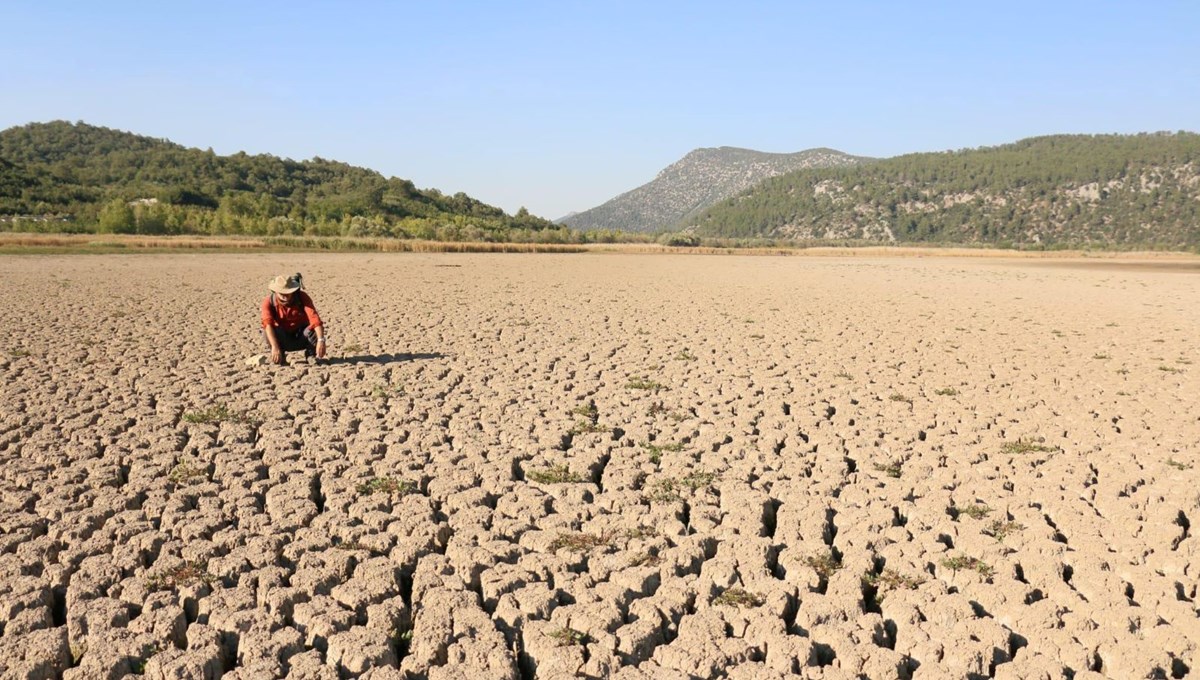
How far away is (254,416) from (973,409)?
262 inches

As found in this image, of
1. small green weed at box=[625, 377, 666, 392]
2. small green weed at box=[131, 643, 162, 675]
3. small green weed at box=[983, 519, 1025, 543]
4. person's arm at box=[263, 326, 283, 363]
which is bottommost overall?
small green weed at box=[983, 519, 1025, 543]

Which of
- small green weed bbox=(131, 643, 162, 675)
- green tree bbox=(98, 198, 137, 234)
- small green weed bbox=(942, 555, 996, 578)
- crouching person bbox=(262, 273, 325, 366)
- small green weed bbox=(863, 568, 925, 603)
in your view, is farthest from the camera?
green tree bbox=(98, 198, 137, 234)

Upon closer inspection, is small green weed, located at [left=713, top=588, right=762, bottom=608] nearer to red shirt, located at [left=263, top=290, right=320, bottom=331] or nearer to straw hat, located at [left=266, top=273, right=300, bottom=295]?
red shirt, located at [left=263, top=290, right=320, bottom=331]

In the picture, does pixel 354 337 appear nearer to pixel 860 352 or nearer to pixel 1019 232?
pixel 860 352

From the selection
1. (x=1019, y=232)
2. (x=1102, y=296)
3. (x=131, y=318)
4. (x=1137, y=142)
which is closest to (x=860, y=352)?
(x=131, y=318)

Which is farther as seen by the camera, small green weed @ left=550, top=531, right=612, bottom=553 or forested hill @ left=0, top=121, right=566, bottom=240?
forested hill @ left=0, top=121, right=566, bottom=240

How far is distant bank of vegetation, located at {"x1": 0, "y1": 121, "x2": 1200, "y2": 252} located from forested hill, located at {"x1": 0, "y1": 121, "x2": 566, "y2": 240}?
0.25m

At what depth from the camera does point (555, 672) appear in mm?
3404

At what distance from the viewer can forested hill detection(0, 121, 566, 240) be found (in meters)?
61.0

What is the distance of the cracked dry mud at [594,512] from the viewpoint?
3.59 meters

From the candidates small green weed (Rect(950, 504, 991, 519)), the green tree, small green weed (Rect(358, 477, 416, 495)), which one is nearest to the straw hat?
small green weed (Rect(358, 477, 416, 495))

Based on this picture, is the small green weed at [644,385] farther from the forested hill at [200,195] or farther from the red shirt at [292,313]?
the forested hill at [200,195]

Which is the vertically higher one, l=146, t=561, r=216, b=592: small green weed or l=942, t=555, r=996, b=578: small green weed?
l=146, t=561, r=216, b=592: small green weed

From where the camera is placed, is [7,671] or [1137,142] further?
[1137,142]
